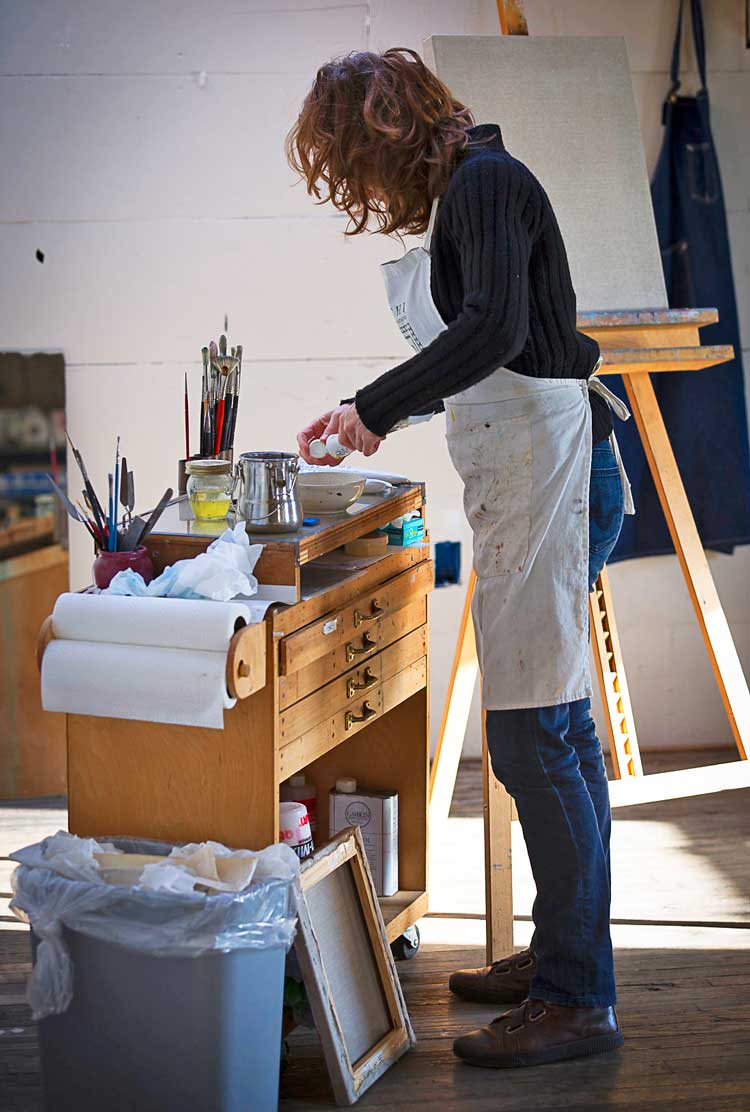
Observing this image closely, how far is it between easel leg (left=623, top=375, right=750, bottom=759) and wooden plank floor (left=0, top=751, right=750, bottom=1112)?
0.42 m

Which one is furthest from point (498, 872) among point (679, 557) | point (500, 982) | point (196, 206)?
point (196, 206)

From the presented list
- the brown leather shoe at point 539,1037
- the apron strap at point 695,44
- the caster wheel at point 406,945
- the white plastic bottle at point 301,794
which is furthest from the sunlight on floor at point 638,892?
the apron strap at point 695,44

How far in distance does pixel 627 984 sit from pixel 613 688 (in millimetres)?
698

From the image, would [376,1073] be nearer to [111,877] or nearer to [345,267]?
[111,877]

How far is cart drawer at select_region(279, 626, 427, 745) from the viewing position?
2074mm

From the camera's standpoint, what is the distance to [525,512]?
2.18 m

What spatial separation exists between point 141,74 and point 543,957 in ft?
8.22

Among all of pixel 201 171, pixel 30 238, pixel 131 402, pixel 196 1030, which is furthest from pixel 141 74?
pixel 196 1030

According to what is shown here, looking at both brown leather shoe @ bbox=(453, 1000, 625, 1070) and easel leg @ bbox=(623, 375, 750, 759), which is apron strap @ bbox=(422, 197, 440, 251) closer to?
easel leg @ bbox=(623, 375, 750, 759)

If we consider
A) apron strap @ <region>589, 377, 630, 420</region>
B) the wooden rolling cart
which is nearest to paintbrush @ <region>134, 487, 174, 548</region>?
the wooden rolling cart

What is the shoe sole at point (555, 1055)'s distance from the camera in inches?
88.7

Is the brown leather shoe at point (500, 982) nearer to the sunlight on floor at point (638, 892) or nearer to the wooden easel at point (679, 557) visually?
the sunlight on floor at point (638, 892)

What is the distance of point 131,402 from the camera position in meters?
3.66

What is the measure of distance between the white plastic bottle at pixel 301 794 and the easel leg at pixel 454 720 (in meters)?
0.36
